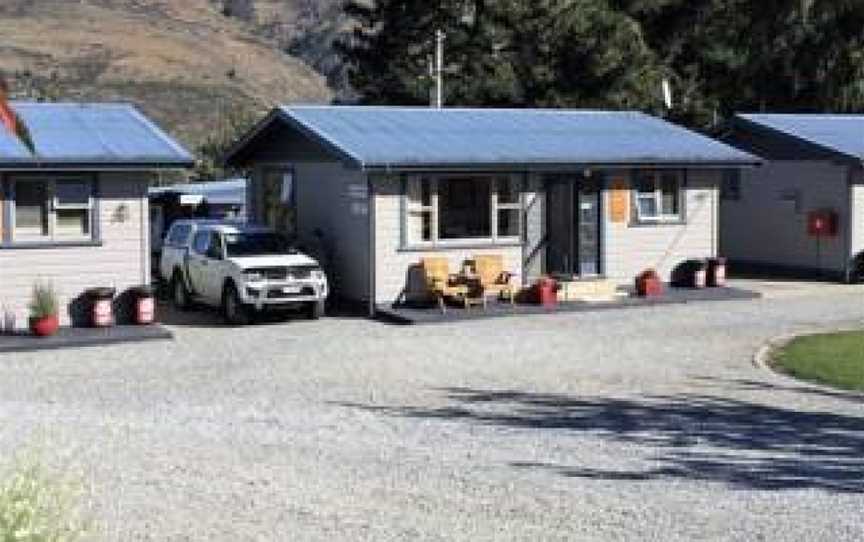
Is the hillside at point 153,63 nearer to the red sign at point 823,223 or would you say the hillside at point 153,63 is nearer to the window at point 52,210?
the red sign at point 823,223

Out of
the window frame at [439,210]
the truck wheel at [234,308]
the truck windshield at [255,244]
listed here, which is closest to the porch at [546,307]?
the window frame at [439,210]

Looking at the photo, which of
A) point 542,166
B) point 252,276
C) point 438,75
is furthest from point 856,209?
point 252,276

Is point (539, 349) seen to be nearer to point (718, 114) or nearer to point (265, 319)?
point (265, 319)

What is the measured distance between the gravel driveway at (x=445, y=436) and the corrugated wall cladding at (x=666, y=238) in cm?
584

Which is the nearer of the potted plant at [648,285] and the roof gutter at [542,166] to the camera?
the roof gutter at [542,166]

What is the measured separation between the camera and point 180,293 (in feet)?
93.9

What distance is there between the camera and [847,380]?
18.5 metres

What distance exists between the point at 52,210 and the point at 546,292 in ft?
31.6

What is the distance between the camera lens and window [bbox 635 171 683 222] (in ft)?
99.2

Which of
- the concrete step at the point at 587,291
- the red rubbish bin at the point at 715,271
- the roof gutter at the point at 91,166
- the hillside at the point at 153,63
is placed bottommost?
the concrete step at the point at 587,291

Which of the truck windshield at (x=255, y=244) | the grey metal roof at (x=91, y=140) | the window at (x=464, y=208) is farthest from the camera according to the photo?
the window at (x=464, y=208)

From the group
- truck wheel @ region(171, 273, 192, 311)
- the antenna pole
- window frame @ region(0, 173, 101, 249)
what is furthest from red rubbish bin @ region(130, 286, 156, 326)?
the antenna pole

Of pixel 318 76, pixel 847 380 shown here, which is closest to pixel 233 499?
pixel 847 380

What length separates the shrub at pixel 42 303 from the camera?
22.4m
